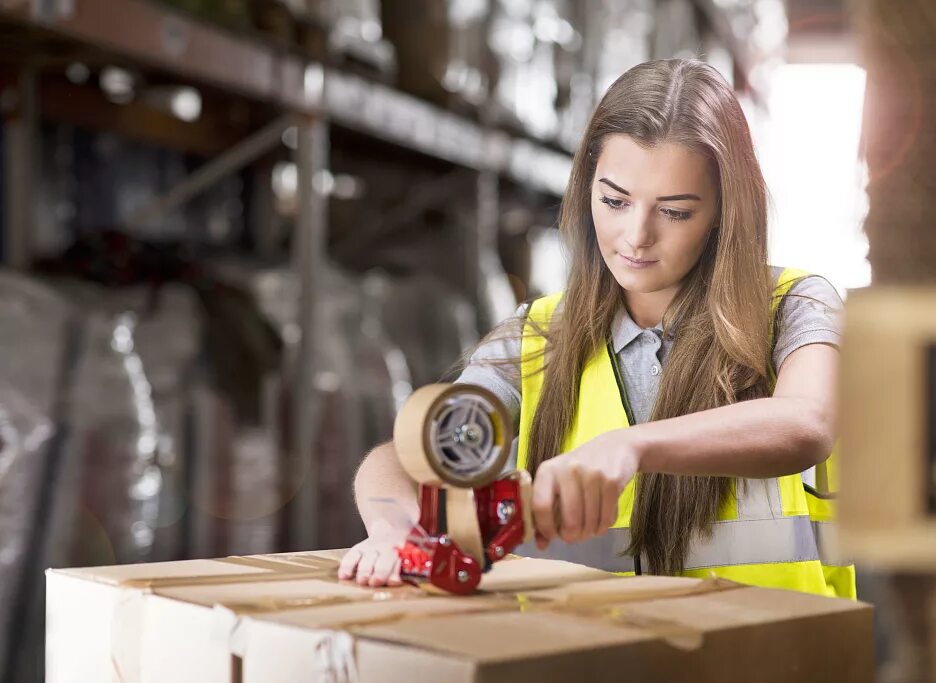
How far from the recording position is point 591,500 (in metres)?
1.25

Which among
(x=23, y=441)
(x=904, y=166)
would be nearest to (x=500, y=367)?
(x=904, y=166)

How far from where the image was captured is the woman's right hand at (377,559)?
1313mm

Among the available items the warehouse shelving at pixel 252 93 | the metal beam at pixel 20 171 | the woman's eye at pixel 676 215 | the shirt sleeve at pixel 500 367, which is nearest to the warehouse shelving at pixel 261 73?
the warehouse shelving at pixel 252 93

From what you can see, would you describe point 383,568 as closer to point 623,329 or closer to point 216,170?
point 623,329

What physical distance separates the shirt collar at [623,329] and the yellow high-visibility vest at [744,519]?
2 centimetres

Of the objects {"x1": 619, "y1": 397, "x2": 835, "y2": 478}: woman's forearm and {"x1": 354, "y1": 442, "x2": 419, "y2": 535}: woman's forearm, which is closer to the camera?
{"x1": 619, "y1": 397, "x2": 835, "y2": 478}: woman's forearm

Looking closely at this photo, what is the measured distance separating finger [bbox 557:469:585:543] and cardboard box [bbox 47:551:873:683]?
0.22 feet

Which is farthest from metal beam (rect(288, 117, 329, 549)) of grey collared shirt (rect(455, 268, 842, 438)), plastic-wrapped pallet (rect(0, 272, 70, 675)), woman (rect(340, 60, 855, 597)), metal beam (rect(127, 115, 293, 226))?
woman (rect(340, 60, 855, 597))

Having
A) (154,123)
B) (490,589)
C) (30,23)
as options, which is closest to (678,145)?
(490,589)

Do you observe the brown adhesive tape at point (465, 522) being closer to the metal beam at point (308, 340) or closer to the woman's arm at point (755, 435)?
the woman's arm at point (755, 435)

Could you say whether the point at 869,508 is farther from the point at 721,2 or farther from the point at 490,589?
the point at 721,2

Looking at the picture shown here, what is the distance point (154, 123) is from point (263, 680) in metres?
4.02

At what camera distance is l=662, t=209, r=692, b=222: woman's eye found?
1.68 metres

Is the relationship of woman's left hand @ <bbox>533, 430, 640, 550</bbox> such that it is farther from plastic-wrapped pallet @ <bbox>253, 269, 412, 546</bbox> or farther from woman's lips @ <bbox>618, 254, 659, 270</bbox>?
plastic-wrapped pallet @ <bbox>253, 269, 412, 546</bbox>
